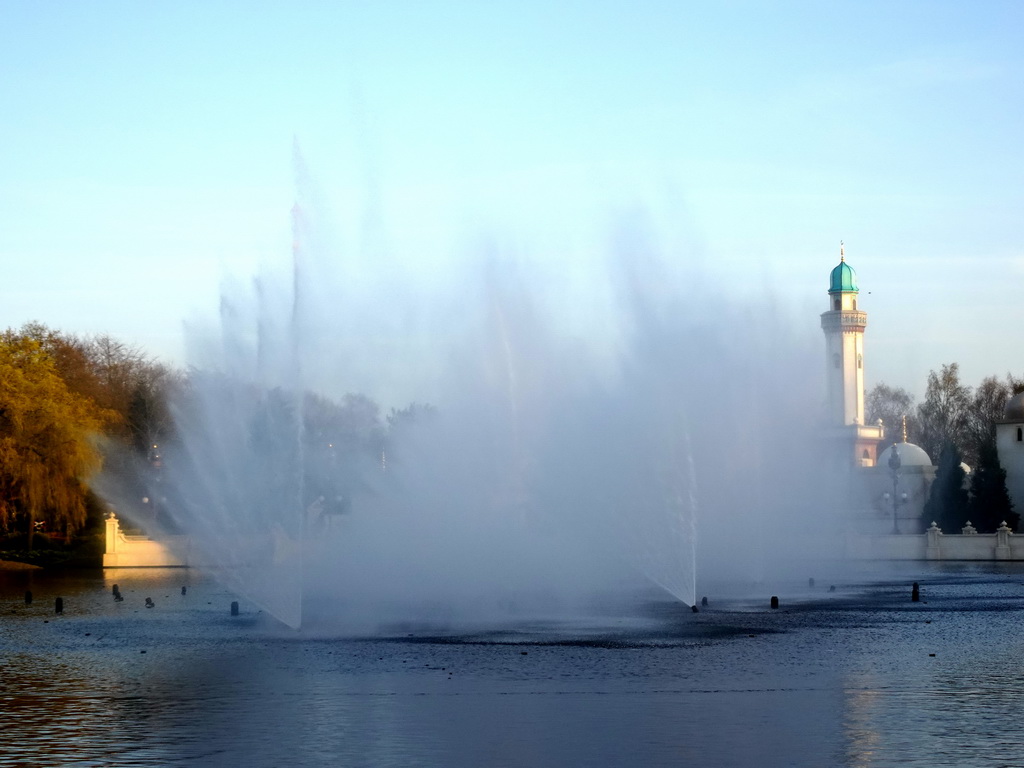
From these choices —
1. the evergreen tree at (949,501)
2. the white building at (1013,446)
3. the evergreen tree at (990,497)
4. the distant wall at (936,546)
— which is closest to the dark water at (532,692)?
the distant wall at (936,546)

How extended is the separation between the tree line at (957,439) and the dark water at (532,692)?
45.5 m

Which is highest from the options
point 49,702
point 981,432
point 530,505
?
point 981,432

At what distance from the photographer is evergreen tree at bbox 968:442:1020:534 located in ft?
256

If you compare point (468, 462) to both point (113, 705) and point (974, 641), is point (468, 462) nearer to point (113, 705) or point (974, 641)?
point (974, 641)

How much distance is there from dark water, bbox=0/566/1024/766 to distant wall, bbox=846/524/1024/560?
108 ft

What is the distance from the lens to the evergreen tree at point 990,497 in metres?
77.9

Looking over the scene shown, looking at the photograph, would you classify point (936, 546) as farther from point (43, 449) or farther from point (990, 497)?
point (43, 449)

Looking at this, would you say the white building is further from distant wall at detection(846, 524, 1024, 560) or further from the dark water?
the dark water

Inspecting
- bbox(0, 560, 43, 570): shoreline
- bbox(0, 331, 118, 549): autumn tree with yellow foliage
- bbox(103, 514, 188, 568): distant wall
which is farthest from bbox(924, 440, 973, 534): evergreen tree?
bbox(0, 560, 43, 570): shoreline

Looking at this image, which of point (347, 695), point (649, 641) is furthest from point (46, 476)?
point (347, 695)

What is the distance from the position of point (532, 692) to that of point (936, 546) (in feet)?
172

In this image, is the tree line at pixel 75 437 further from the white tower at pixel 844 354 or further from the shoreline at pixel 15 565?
the white tower at pixel 844 354

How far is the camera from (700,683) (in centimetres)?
2086

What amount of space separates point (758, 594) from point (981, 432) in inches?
2966
